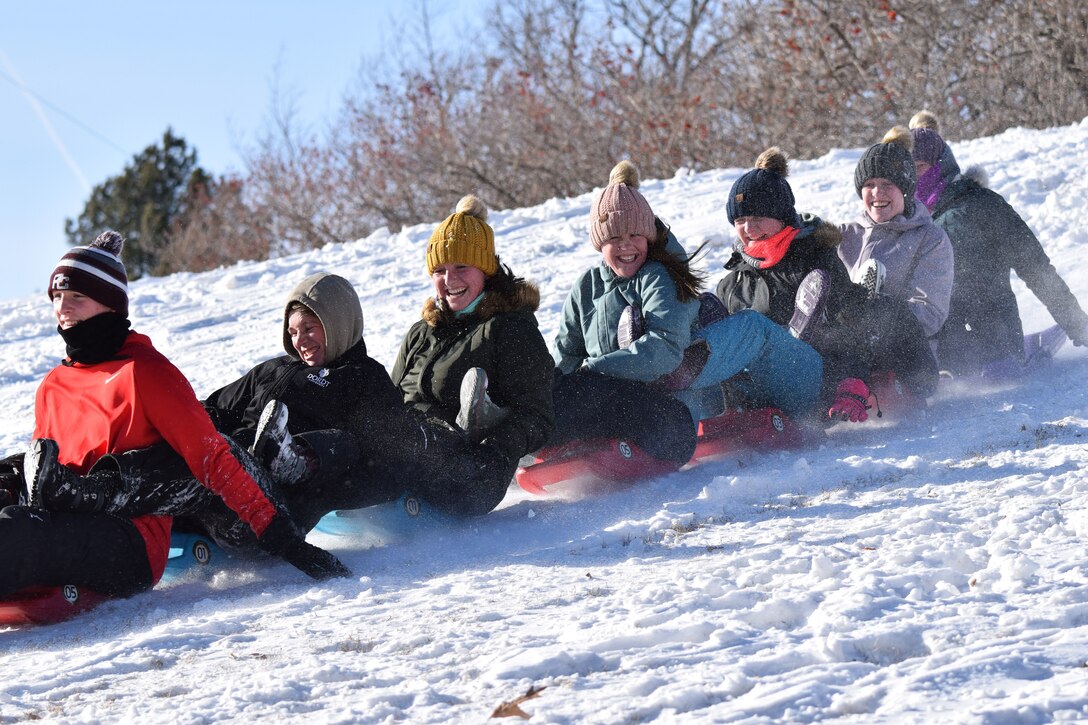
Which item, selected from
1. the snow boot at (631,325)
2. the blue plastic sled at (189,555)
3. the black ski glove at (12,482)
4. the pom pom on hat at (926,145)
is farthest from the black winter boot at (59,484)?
the pom pom on hat at (926,145)

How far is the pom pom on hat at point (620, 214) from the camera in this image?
515 centimetres

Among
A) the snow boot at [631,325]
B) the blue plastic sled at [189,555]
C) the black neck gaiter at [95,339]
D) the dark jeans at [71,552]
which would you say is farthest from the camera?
the snow boot at [631,325]

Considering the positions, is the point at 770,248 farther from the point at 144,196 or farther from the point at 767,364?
the point at 144,196

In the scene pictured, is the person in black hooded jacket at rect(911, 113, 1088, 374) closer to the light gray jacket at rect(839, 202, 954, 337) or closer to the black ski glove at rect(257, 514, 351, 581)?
the light gray jacket at rect(839, 202, 954, 337)

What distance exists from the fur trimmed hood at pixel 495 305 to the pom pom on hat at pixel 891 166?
1855 mm

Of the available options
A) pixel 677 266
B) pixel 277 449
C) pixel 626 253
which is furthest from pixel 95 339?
pixel 677 266

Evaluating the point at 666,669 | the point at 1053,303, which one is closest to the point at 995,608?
the point at 666,669

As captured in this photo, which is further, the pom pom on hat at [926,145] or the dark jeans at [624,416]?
the pom pom on hat at [926,145]

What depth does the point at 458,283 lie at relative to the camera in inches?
192

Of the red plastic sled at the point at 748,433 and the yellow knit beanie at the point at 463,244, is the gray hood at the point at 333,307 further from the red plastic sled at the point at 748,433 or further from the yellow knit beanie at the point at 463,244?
the red plastic sled at the point at 748,433

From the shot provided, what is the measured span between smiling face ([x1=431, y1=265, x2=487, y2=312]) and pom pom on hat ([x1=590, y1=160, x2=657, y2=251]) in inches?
22.8

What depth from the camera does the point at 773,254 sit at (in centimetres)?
569

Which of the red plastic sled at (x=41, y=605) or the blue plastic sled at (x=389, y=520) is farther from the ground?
the red plastic sled at (x=41, y=605)

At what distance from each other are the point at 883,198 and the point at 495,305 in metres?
2.08
